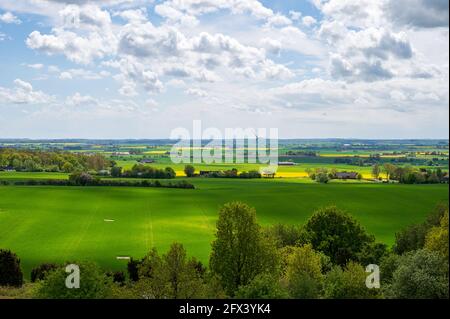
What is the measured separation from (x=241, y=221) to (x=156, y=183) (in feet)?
230

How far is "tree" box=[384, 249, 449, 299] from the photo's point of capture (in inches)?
1235

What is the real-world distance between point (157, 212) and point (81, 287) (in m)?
50.4

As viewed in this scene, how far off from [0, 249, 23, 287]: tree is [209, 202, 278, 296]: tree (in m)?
16.7

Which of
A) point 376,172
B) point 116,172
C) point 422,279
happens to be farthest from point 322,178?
point 422,279

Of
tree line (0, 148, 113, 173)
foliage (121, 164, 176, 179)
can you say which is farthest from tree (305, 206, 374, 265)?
tree line (0, 148, 113, 173)

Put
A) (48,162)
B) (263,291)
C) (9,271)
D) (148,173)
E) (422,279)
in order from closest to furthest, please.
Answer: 1. (263,291)
2. (422,279)
3. (9,271)
4. (148,173)
5. (48,162)

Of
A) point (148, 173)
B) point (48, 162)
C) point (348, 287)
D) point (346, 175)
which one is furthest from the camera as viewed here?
point (346, 175)

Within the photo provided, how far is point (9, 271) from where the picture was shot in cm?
4097

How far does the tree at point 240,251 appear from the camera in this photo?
37344 millimetres

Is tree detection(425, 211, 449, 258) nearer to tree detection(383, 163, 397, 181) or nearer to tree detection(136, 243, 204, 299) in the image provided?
tree detection(136, 243, 204, 299)

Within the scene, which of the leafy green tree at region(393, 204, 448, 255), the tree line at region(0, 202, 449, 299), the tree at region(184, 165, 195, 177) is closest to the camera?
the tree line at region(0, 202, 449, 299)

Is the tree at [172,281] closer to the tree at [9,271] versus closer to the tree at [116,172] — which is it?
the tree at [9,271]

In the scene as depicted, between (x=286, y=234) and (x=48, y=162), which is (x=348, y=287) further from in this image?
(x=48, y=162)
